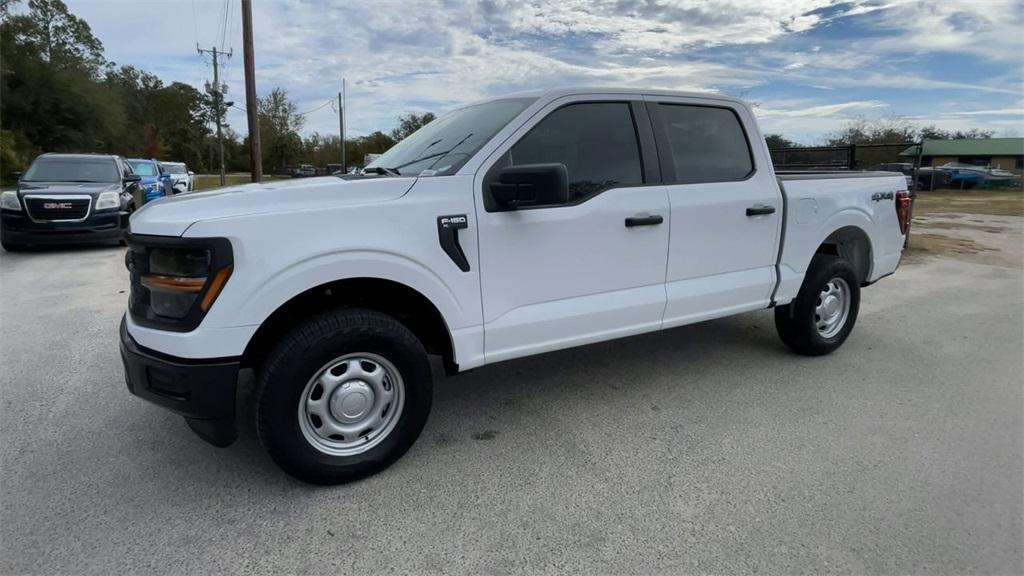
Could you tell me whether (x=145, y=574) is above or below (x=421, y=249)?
below

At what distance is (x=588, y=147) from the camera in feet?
11.9

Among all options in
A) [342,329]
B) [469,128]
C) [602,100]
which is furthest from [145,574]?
[602,100]

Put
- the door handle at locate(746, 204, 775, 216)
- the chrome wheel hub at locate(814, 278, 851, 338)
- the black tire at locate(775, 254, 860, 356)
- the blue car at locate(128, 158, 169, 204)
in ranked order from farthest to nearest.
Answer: the blue car at locate(128, 158, 169, 204)
the chrome wheel hub at locate(814, 278, 851, 338)
the black tire at locate(775, 254, 860, 356)
the door handle at locate(746, 204, 775, 216)

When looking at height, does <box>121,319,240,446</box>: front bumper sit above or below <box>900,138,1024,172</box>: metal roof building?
below

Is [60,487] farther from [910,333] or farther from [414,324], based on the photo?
[910,333]

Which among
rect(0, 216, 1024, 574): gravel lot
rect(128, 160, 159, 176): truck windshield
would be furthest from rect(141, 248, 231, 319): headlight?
rect(128, 160, 159, 176): truck windshield

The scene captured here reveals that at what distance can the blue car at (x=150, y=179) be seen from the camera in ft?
47.2

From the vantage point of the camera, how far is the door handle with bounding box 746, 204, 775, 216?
4.17 metres

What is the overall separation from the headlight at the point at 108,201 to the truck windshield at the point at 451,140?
27.6ft

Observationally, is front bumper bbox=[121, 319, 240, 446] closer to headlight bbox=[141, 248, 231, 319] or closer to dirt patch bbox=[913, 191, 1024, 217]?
headlight bbox=[141, 248, 231, 319]

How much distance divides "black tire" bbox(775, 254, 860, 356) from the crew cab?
29.7 ft

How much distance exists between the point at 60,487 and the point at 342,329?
5.23 feet

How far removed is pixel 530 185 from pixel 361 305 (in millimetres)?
1069

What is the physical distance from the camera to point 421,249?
300 centimetres
